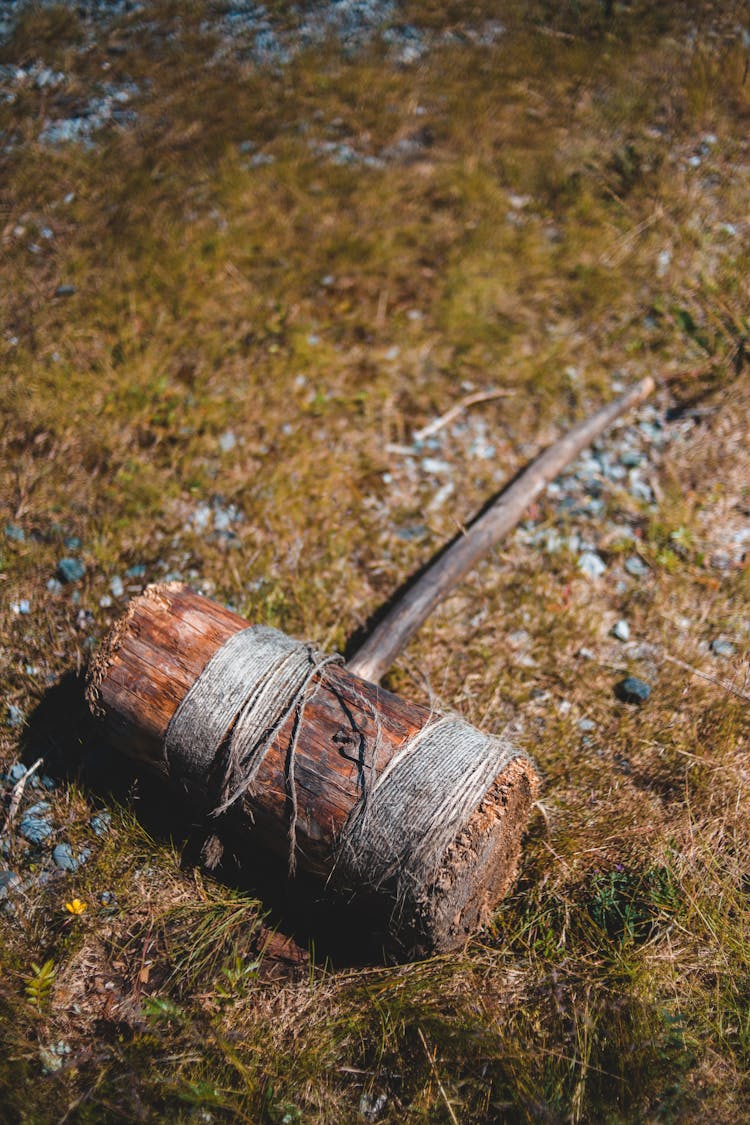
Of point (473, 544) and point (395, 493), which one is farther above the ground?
point (395, 493)

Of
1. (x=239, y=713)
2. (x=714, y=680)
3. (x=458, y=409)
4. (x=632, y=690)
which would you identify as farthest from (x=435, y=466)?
(x=239, y=713)

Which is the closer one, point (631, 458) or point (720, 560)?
point (720, 560)

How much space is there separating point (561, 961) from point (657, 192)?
617 centimetres

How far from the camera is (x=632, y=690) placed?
410 cm

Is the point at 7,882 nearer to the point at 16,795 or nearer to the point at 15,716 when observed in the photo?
the point at 16,795

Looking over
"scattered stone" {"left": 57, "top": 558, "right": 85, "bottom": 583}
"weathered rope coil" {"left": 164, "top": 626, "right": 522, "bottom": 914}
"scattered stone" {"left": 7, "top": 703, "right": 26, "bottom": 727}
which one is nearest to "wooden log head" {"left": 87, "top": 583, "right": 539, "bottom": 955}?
"weathered rope coil" {"left": 164, "top": 626, "right": 522, "bottom": 914}

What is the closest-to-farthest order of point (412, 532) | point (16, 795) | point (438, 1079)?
point (438, 1079)
point (16, 795)
point (412, 532)

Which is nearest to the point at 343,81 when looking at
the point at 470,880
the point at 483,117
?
the point at 483,117

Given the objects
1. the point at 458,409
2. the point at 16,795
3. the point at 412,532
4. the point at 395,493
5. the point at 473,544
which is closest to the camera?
the point at 16,795

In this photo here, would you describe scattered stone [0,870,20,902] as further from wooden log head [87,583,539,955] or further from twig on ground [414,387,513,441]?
twig on ground [414,387,513,441]

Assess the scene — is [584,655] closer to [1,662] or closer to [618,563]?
[618,563]

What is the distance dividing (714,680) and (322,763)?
7.40 feet

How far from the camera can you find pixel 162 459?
514 centimetres

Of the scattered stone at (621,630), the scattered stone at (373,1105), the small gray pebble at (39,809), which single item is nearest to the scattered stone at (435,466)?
the scattered stone at (621,630)
